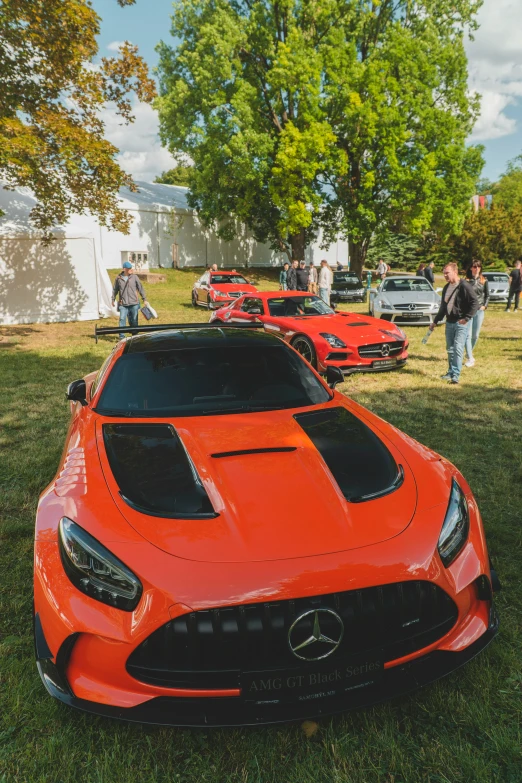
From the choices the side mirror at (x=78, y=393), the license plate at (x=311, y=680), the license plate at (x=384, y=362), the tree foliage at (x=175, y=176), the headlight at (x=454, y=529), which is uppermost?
the tree foliage at (x=175, y=176)

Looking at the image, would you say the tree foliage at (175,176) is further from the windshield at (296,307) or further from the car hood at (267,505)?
the car hood at (267,505)

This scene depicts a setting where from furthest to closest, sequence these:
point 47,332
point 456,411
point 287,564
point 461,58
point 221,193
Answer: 1. point 221,193
2. point 461,58
3. point 47,332
4. point 456,411
5. point 287,564

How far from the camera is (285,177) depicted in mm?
26047

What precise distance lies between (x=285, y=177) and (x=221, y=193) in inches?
175

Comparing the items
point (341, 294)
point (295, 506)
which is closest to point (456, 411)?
point (295, 506)

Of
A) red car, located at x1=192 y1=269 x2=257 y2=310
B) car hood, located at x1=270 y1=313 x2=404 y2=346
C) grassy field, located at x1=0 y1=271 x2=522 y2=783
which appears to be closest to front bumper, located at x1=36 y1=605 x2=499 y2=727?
grassy field, located at x1=0 y1=271 x2=522 y2=783

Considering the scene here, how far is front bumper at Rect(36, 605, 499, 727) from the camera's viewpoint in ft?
6.15

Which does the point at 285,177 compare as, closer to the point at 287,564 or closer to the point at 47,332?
the point at 47,332

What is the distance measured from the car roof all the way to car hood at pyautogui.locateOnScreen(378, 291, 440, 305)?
454 inches

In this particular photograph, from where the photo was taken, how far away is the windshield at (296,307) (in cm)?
993

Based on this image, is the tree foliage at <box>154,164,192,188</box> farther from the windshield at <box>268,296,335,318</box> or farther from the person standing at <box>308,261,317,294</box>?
the windshield at <box>268,296,335,318</box>

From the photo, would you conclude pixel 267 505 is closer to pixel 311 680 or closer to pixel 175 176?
pixel 311 680

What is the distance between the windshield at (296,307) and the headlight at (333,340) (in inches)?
50.6

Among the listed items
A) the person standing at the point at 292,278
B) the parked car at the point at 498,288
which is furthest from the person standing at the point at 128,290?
the parked car at the point at 498,288
